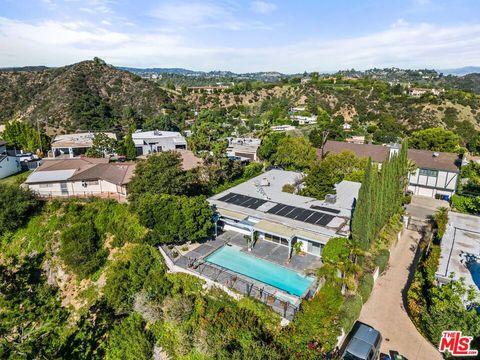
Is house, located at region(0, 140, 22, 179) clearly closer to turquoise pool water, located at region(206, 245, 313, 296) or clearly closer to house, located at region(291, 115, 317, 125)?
turquoise pool water, located at region(206, 245, 313, 296)

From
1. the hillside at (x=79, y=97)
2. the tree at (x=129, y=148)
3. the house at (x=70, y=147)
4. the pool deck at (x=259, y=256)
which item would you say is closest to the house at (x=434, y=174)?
the pool deck at (x=259, y=256)

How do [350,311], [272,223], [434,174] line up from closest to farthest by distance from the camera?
[350,311] < [272,223] < [434,174]

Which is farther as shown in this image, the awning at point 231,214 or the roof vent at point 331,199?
the roof vent at point 331,199

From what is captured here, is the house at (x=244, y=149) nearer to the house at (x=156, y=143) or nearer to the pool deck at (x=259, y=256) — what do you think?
the house at (x=156, y=143)

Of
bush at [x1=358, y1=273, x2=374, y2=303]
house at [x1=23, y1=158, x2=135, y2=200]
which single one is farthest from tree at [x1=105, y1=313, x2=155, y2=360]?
bush at [x1=358, y1=273, x2=374, y2=303]

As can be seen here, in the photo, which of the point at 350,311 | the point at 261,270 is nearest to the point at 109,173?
the point at 261,270

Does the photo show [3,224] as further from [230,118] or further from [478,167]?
[230,118]

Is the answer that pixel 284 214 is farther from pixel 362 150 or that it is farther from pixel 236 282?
pixel 362 150

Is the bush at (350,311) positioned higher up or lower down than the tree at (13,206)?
lower down
